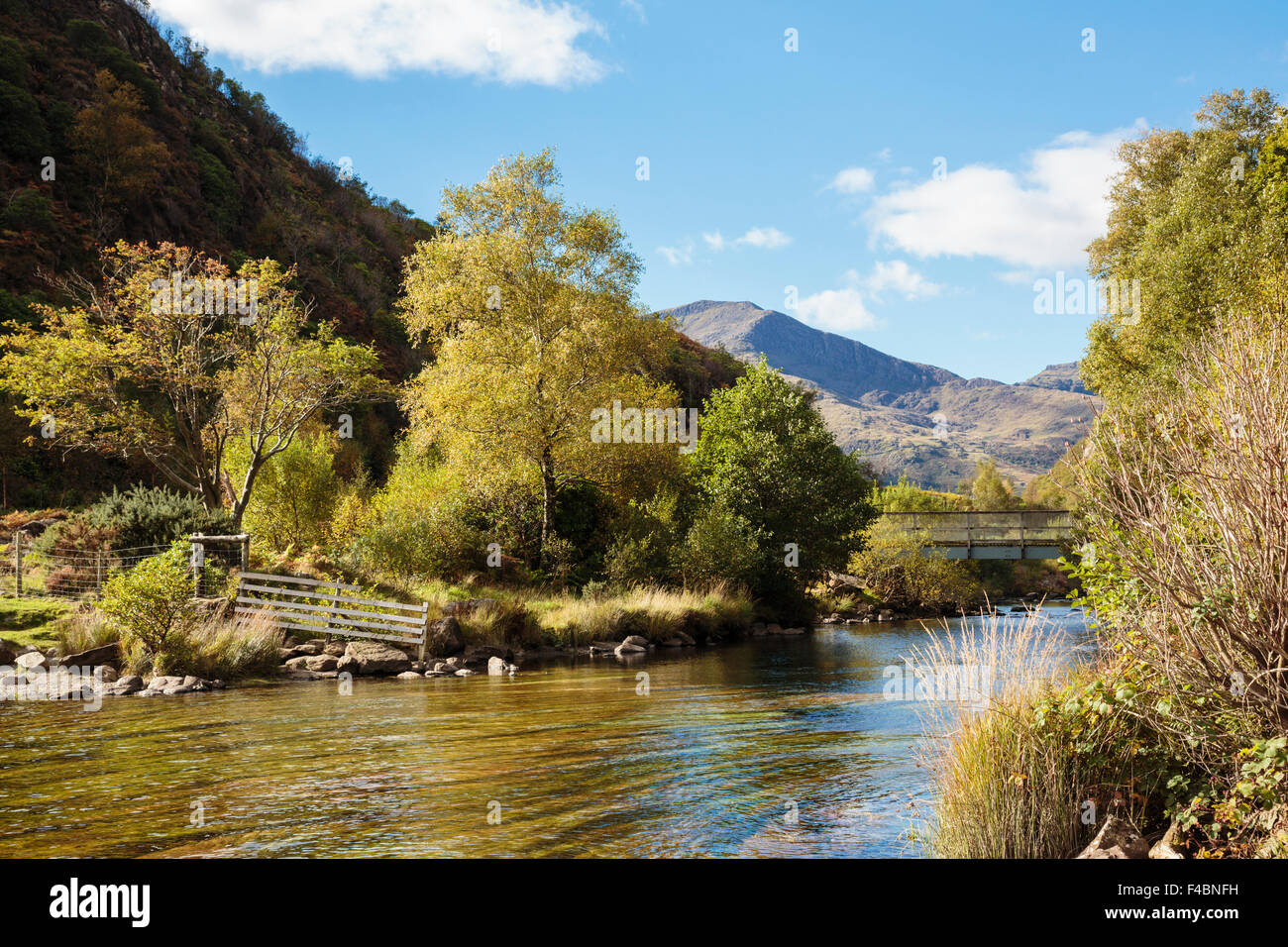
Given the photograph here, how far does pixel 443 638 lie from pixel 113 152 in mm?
46023

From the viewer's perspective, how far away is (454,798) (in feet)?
30.1

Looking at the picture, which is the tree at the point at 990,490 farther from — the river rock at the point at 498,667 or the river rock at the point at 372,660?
the river rock at the point at 372,660

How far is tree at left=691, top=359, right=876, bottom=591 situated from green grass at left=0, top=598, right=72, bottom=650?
72.2ft

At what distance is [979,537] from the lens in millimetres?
49375

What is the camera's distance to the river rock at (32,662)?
1633cm

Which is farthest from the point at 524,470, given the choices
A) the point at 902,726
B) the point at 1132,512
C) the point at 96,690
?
the point at 1132,512

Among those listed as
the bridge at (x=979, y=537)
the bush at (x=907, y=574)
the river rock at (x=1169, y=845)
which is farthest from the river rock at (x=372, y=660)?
the bridge at (x=979, y=537)

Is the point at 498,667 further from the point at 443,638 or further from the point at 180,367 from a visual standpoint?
the point at 180,367

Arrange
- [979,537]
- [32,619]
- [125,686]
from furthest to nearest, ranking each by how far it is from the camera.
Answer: [979,537]
[32,619]
[125,686]

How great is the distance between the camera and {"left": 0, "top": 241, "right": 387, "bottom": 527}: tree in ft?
77.7

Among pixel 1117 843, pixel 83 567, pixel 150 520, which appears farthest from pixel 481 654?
pixel 1117 843

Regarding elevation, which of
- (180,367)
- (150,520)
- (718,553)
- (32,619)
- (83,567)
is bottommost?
(32,619)
